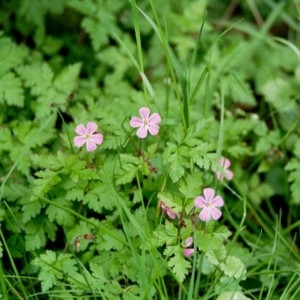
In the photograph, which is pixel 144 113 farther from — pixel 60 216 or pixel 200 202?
pixel 60 216

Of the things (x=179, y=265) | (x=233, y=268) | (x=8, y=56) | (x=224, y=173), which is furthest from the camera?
(x=8, y=56)

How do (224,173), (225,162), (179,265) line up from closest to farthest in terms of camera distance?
(179,265) < (224,173) < (225,162)

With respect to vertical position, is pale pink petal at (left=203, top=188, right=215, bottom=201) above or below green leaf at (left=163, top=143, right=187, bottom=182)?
below

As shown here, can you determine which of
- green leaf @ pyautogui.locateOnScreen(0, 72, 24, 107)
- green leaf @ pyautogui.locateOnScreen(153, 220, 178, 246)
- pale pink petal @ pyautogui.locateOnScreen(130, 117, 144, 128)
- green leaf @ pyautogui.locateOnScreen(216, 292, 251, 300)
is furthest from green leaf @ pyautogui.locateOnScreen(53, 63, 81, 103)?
green leaf @ pyautogui.locateOnScreen(216, 292, 251, 300)

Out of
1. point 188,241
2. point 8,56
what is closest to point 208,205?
point 188,241

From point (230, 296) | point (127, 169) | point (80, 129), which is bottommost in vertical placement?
point (230, 296)

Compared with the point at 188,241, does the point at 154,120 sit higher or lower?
higher

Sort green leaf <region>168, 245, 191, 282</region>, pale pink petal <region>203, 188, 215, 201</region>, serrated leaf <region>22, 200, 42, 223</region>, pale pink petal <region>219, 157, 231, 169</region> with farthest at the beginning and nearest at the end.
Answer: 1. pale pink petal <region>219, 157, 231, 169</region>
2. serrated leaf <region>22, 200, 42, 223</region>
3. pale pink petal <region>203, 188, 215, 201</region>
4. green leaf <region>168, 245, 191, 282</region>

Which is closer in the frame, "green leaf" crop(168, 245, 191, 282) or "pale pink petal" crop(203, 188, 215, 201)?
"green leaf" crop(168, 245, 191, 282)

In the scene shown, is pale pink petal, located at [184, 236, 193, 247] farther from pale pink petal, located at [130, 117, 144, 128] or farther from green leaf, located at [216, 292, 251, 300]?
pale pink petal, located at [130, 117, 144, 128]
